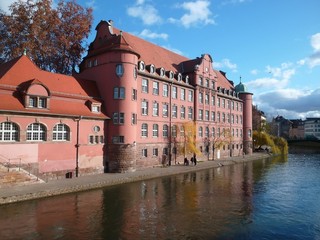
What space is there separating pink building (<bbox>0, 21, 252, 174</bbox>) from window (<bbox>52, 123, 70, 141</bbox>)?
101 mm

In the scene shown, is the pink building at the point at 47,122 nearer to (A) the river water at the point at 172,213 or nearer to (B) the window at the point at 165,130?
(A) the river water at the point at 172,213

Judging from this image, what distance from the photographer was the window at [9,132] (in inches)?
1034

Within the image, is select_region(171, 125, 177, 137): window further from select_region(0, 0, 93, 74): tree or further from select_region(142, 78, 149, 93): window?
select_region(0, 0, 93, 74): tree

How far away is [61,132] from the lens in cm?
3086

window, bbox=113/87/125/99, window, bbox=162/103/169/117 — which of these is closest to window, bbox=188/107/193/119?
window, bbox=162/103/169/117

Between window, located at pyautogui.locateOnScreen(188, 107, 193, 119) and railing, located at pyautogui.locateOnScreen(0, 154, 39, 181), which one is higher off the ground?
window, located at pyautogui.locateOnScreen(188, 107, 193, 119)

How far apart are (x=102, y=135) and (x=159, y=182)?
881 cm

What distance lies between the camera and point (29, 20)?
127 feet

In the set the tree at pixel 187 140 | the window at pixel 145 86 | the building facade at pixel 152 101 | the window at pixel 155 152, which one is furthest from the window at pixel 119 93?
the tree at pixel 187 140

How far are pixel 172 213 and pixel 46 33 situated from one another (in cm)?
3008

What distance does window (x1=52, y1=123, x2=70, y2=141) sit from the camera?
30.3 m

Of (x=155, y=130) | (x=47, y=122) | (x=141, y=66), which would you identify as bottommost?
(x=155, y=130)

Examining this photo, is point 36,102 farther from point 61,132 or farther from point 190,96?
point 190,96

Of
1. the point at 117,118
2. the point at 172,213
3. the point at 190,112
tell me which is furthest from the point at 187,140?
the point at 172,213
